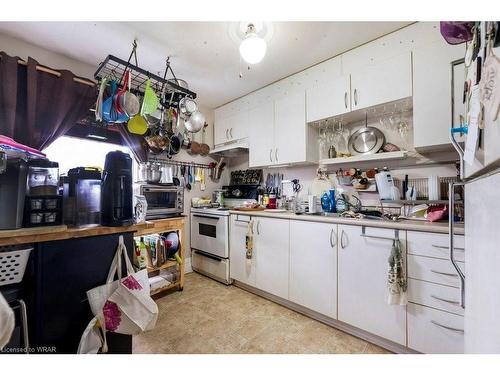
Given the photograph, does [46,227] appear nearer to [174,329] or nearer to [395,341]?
[174,329]

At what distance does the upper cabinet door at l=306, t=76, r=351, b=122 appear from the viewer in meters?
1.90

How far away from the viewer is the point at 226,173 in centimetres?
338

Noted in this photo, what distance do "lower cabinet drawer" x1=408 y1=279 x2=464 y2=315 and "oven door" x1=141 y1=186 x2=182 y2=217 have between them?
2.22 m

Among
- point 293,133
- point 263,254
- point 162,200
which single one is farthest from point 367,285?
point 162,200

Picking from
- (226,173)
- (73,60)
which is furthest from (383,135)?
(73,60)

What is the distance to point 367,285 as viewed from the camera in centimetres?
151

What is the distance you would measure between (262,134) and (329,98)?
862mm

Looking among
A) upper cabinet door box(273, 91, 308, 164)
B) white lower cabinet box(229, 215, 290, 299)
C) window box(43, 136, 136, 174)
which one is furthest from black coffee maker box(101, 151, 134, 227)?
upper cabinet door box(273, 91, 308, 164)

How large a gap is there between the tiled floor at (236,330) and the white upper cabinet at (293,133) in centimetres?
152

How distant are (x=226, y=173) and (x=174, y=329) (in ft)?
7.19

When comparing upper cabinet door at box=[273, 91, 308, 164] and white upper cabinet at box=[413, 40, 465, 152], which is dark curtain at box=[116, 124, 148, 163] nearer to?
upper cabinet door at box=[273, 91, 308, 164]

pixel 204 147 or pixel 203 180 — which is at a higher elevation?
pixel 204 147

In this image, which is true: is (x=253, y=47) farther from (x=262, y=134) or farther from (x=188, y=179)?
(x=188, y=179)

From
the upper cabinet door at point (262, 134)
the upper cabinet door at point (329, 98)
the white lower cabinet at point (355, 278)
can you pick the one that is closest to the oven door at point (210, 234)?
the white lower cabinet at point (355, 278)
